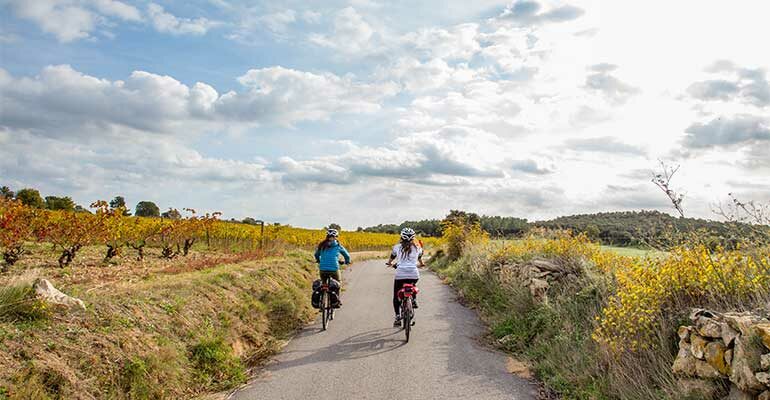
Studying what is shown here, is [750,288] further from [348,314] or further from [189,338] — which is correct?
[348,314]

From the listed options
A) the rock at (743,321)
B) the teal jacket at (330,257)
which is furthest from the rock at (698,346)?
the teal jacket at (330,257)

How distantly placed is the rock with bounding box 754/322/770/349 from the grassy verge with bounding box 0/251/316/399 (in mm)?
6203

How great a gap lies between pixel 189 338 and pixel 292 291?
590 centimetres

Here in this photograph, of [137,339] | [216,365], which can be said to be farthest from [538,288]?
[137,339]

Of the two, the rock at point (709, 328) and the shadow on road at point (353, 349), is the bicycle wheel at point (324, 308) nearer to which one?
the shadow on road at point (353, 349)

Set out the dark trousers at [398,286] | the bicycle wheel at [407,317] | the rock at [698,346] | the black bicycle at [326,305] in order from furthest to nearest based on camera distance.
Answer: the black bicycle at [326,305], the dark trousers at [398,286], the bicycle wheel at [407,317], the rock at [698,346]

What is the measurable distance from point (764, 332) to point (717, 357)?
0.61 m

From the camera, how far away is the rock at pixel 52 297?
6.10 meters

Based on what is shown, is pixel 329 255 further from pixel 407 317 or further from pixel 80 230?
pixel 80 230

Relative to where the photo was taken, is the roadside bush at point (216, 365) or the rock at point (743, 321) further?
the roadside bush at point (216, 365)

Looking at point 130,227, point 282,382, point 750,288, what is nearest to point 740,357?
point 750,288

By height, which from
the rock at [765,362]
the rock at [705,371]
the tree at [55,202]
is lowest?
the rock at [705,371]

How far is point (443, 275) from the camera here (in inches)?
891

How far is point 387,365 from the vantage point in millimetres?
7711
